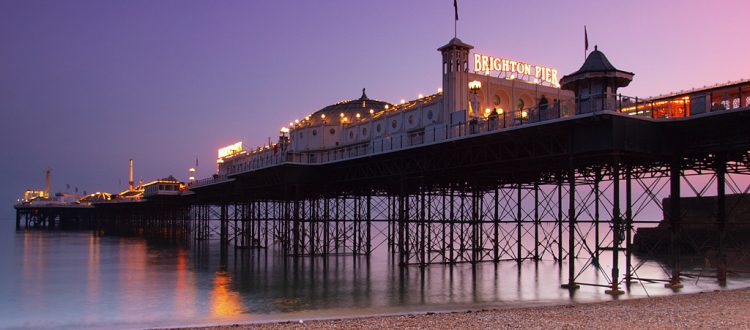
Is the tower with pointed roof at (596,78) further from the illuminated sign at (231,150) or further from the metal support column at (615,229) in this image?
the illuminated sign at (231,150)

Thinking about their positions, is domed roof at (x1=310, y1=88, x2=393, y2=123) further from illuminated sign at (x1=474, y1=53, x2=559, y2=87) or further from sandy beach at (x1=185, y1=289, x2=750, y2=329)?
sandy beach at (x1=185, y1=289, x2=750, y2=329)

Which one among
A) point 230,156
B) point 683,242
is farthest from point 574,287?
point 230,156

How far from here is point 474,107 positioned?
Result: 129 feet

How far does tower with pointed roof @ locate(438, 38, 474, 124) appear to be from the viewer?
39.7 meters

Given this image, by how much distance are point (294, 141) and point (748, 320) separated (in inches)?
1839

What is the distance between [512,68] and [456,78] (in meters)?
5.65

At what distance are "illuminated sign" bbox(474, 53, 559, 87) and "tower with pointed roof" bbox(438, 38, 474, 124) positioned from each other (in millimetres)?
1352

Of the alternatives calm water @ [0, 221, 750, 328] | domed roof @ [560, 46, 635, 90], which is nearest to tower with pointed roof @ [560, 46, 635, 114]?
domed roof @ [560, 46, 635, 90]

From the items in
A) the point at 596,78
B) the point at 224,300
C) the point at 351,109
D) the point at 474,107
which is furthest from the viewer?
the point at 351,109

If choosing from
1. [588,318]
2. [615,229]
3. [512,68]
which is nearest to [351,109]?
[512,68]

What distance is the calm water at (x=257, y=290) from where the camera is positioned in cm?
2636

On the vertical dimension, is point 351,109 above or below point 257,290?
above

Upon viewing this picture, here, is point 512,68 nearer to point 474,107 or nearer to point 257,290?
point 474,107

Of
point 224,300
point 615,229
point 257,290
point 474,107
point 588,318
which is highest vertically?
point 474,107
